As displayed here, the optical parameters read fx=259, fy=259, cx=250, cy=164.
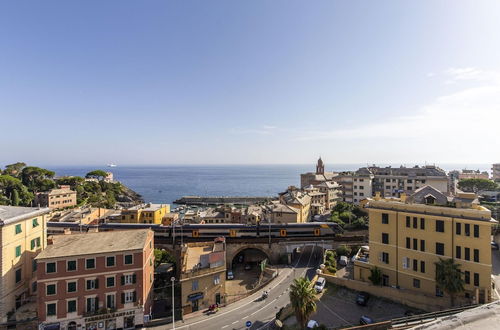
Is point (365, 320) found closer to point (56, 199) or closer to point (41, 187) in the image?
point (56, 199)

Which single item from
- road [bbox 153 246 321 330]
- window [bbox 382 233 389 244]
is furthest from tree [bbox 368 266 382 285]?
road [bbox 153 246 321 330]

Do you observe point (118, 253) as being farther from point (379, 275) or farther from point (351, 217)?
point (351, 217)

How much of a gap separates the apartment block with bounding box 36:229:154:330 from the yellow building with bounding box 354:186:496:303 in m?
28.2

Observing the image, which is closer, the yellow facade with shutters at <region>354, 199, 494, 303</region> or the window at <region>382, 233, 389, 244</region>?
the yellow facade with shutters at <region>354, 199, 494, 303</region>

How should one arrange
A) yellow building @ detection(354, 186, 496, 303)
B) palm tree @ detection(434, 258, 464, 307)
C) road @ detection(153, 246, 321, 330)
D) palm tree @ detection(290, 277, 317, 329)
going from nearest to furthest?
palm tree @ detection(290, 277, 317, 329), palm tree @ detection(434, 258, 464, 307), yellow building @ detection(354, 186, 496, 303), road @ detection(153, 246, 321, 330)

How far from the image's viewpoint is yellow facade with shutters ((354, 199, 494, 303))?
25562 millimetres

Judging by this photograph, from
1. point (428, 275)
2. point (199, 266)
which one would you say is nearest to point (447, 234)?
point (428, 275)

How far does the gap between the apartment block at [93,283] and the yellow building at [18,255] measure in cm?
372

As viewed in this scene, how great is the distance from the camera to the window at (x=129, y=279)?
3188 cm

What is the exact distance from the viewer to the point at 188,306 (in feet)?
114

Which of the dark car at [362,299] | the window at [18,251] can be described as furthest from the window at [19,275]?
the dark car at [362,299]

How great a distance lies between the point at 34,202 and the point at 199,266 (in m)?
102

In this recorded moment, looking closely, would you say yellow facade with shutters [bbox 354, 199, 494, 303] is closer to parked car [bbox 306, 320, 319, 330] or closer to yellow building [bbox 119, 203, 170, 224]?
parked car [bbox 306, 320, 319, 330]

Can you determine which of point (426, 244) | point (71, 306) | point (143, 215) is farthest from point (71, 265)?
point (143, 215)
